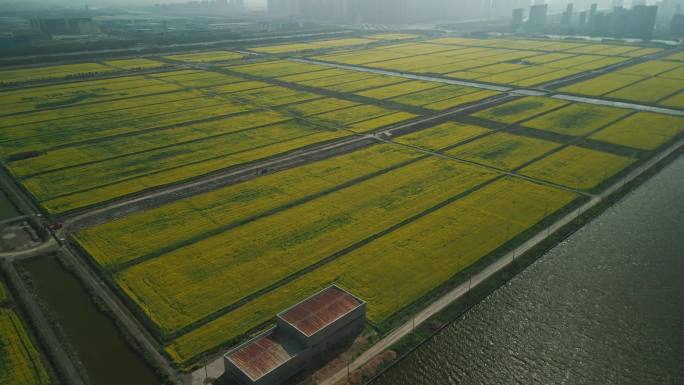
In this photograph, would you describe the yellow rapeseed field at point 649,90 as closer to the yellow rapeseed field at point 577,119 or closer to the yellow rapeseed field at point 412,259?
the yellow rapeseed field at point 577,119

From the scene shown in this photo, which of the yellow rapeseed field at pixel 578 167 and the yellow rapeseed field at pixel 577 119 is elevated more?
the yellow rapeseed field at pixel 577 119

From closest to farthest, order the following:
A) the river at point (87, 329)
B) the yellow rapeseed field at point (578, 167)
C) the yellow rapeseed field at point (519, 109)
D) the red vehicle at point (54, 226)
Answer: the river at point (87, 329) → the red vehicle at point (54, 226) → the yellow rapeseed field at point (578, 167) → the yellow rapeseed field at point (519, 109)

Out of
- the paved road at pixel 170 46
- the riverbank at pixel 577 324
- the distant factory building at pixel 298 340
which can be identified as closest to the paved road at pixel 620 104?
the riverbank at pixel 577 324

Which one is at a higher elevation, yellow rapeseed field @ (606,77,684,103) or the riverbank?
yellow rapeseed field @ (606,77,684,103)

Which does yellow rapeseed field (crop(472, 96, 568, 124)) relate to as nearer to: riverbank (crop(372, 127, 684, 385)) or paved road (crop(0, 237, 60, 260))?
riverbank (crop(372, 127, 684, 385))

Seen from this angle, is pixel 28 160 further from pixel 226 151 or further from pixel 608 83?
pixel 608 83

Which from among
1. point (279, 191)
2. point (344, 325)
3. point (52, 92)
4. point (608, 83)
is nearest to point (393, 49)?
point (608, 83)

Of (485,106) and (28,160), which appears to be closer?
(28,160)

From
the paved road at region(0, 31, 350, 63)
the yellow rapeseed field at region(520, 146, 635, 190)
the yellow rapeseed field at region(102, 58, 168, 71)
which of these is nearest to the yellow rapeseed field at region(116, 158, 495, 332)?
the yellow rapeseed field at region(520, 146, 635, 190)
